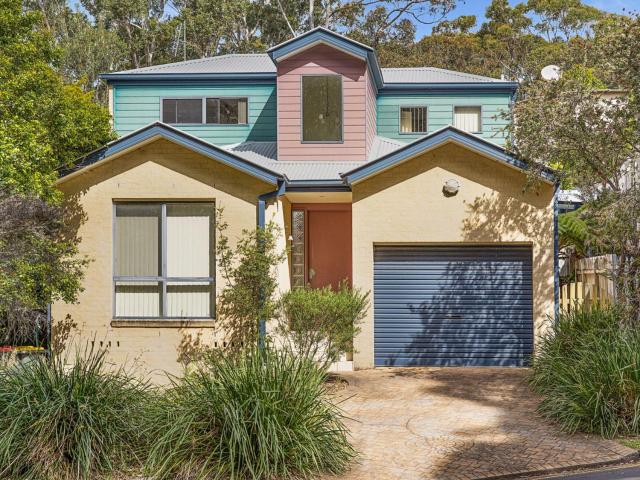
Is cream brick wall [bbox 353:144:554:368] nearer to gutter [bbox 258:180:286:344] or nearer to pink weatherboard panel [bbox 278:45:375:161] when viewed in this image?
gutter [bbox 258:180:286:344]

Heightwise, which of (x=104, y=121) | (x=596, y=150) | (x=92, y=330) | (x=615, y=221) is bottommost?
(x=92, y=330)

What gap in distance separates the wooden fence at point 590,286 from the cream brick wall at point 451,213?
3.41ft

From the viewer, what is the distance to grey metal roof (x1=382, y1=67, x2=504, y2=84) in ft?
65.0

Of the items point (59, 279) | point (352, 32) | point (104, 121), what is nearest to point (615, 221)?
point (59, 279)

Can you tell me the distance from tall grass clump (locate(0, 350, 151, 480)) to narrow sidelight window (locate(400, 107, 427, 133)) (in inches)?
523

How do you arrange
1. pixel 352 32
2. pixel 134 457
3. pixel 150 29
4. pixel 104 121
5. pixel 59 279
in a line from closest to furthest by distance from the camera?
1. pixel 134 457
2. pixel 59 279
3. pixel 104 121
4. pixel 352 32
5. pixel 150 29

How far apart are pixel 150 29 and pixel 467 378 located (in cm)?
3361

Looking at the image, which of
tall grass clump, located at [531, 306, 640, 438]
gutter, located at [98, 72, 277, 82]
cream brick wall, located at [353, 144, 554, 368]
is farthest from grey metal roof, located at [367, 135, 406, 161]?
tall grass clump, located at [531, 306, 640, 438]

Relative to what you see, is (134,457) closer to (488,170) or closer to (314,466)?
(314,466)

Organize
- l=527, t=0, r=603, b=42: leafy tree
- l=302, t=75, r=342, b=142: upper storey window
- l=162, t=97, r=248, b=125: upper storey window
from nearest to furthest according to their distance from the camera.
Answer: l=302, t=75, r=342, b=142: upper storey window < l=162, t=97, r=248, b=125: upper storey window < l=527, t=0, r=603, b=42: leafy tree

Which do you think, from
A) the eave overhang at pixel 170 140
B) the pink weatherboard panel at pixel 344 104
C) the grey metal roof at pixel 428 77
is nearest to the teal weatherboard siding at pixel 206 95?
the pink weatherboard panel at pixel 344 104

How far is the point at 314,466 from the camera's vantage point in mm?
7492

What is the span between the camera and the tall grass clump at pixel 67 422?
736 cm

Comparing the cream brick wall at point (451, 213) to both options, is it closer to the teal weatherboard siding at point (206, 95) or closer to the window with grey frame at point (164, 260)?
the window with grey frame at point (164, 260)
